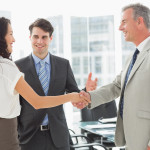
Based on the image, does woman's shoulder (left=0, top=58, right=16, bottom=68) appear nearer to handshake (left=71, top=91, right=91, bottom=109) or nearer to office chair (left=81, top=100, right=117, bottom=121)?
handshake (left=71, top=91, right=91, bottom=109)

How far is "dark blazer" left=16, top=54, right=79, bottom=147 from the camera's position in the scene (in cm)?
264

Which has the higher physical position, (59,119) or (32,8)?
(32,8)

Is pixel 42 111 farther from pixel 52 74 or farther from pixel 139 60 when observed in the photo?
pixel 139 60

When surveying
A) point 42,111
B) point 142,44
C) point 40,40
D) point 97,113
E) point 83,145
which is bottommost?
point 83,145

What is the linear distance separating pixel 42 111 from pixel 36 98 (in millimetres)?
423

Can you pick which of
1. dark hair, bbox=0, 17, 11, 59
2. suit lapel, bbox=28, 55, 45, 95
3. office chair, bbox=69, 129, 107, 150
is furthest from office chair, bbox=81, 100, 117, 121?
dark hair, bbox=0, 17, 11, 59

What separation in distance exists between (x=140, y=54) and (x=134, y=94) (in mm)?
303

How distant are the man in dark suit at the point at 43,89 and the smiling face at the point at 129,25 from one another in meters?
0.66

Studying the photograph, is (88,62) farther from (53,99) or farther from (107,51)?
(53,99)

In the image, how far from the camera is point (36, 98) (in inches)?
88.7

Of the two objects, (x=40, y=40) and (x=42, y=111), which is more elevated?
(x=40, y=40)

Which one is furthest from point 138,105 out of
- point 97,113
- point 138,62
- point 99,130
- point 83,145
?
point 97,113

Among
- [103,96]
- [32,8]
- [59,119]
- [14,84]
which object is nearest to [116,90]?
[103,96]

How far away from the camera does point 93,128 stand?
3.78 meters
